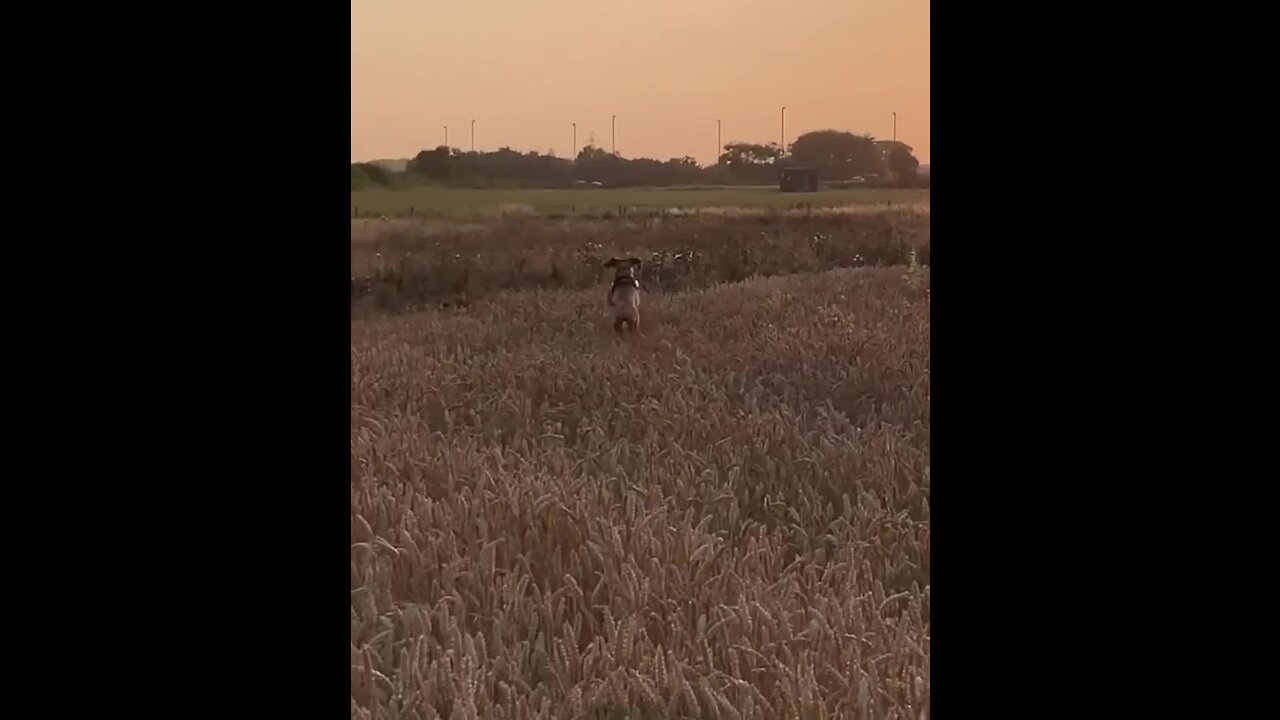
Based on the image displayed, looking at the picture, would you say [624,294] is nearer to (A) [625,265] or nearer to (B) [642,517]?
(A) [625,265]

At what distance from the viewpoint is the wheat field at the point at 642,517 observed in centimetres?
122

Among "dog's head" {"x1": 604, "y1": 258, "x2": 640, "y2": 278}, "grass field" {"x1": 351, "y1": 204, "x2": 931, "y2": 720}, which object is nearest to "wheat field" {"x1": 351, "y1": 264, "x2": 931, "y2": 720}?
"grass field" {"x1": 351, "y1": 204, "x2": 931, "y2": 720}

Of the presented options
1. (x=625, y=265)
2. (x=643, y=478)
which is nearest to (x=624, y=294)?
(x=625, y=265)

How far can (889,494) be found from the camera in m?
1.79

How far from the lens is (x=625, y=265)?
274 centimetres

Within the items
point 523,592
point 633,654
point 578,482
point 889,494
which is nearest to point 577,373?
point 578,482

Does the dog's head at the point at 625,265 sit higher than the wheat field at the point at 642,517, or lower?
higher

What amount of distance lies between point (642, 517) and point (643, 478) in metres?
0.18

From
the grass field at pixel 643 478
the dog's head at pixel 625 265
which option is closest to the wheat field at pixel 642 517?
the grass field at pixel 643 478

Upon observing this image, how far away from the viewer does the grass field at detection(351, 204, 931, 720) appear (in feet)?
4.05

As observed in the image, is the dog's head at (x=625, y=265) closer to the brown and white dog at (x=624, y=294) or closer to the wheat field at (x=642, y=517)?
the brown and white dog at (x=624, y=294)

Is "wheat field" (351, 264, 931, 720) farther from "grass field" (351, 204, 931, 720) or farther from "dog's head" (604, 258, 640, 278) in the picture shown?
"dog's head" (604, 258, 640, 278)

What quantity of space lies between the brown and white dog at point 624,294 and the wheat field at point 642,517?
6cm
